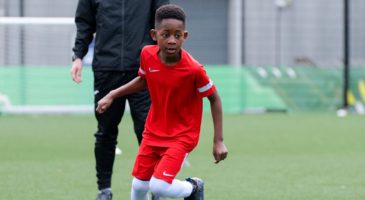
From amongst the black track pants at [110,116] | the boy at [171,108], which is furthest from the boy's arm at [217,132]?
the black track pants at [110,116]

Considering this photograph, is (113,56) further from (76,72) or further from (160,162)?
(160,162)

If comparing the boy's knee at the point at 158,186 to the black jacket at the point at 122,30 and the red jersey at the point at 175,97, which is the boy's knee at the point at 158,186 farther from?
the black jacket at the point at 122,30

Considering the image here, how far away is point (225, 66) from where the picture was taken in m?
22.4

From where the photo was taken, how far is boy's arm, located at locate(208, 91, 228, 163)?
209 inches

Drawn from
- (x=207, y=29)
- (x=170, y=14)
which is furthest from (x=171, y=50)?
(x=207, y=29)

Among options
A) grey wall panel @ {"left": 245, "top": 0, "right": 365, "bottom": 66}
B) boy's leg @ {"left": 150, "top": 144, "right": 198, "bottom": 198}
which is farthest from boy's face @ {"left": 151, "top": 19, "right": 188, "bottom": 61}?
grey wall panel @ {"left": 245, "top": 0, "right": 365, "bottom": 66}

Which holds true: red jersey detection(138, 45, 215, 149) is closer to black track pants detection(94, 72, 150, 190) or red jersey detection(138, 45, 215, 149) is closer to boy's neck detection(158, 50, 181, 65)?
boy's neck detection(158, 50, 181, 65)

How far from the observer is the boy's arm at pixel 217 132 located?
5.31 m

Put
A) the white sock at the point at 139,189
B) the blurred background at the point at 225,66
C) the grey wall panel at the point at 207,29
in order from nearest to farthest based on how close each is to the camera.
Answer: the white sock at the point at 139,189 → the blurred background at the point at 225,66 → the grey wall panel at the point at 207,29

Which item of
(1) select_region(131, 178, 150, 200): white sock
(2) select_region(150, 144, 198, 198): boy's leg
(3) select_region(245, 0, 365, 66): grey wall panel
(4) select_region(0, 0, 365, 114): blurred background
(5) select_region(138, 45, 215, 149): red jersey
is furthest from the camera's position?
(3) select_region(245, 0, 365, 66): grey wall panel

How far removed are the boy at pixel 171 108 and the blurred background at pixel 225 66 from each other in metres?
12.3

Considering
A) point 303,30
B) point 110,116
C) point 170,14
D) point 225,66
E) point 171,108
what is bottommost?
point 225,66

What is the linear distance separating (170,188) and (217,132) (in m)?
0.44

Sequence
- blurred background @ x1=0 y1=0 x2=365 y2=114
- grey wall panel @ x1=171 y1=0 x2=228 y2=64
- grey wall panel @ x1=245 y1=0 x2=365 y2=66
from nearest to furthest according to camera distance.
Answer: blurred background @ x1=0 y1=0 x2=365 y2=114 < grey wall panel @ x1=171 y1=0 x2=228 y2=64 < grey wall panel @ x1=245 y1=0 x2=365 y2=66
